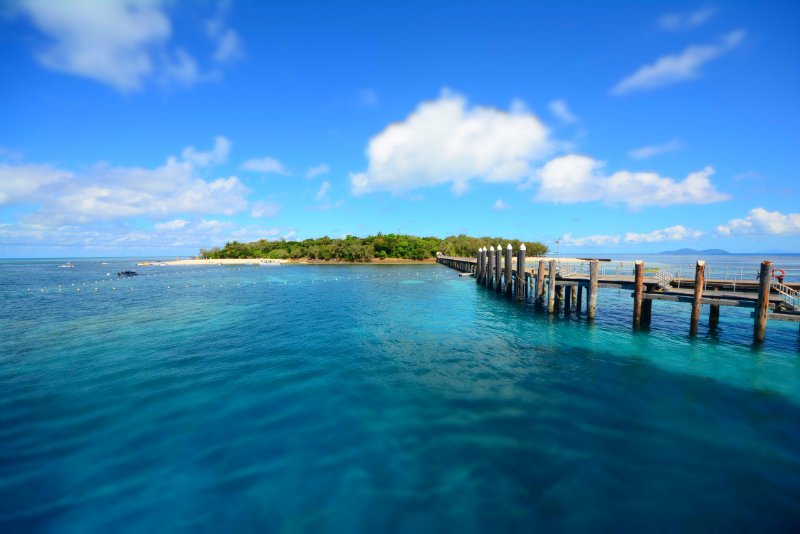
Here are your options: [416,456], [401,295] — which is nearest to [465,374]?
[416,456]

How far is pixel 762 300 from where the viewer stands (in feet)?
53.3

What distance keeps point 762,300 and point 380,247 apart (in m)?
109

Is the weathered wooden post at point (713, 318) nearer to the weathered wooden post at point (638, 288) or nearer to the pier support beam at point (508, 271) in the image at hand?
the weathered wooden post at point (638, 288)

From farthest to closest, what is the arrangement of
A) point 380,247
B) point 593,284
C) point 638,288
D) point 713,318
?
point 380,247
point 593,284
point 713,318
point 638,288

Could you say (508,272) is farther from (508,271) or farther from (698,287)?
(698,287)

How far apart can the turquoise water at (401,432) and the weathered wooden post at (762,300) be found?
36.8 inches

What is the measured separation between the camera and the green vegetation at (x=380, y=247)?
119562 mm

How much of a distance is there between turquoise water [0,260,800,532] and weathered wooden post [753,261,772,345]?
934mm

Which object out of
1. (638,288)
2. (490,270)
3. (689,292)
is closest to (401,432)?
(638,288)

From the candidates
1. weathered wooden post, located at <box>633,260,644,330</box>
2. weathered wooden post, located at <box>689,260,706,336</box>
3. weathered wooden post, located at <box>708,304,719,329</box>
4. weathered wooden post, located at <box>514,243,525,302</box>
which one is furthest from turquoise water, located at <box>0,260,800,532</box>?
weathered wooden post, located at <box>514,243,525,302</box>

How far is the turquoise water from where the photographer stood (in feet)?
23.6

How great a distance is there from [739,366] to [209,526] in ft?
65.0

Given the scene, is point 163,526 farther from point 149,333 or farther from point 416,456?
point 149,333

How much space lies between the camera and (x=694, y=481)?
7965 millimetres
